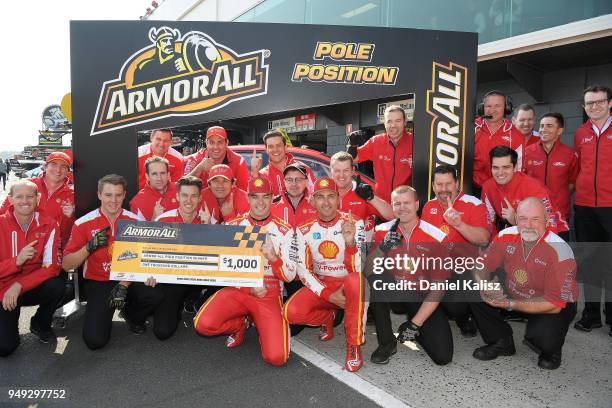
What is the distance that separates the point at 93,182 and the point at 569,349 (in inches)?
159

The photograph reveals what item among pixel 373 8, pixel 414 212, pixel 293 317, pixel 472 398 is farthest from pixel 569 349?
pixel 373 8

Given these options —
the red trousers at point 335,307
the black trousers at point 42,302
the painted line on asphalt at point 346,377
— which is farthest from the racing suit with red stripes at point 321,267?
the black trousers at point 42,302

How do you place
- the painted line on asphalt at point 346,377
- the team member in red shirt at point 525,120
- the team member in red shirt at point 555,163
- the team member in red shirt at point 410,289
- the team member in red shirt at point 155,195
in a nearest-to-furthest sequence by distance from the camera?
the painted line on asphalt at point 346,377
the team member in red shirt at point 410,289
the team member in red shirt at point 155,195
the team member in red shirt at point 555,163
the team member in red shirt at point 525,120

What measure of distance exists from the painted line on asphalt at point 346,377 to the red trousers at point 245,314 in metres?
0.23

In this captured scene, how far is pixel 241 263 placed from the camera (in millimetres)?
2996

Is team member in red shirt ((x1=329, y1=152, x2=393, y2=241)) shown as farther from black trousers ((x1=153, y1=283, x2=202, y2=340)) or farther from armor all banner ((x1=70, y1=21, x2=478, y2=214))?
black trousers ((x1=153, y1=283, x2=202, y2=340))

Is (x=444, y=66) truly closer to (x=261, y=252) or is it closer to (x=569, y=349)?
(x=261, y=252)

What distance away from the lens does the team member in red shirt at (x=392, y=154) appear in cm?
386

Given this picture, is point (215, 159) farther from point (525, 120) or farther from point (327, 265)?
point (525, 120)

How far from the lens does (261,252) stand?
9.76 feet

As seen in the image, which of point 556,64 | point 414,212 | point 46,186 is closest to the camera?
point 414,212

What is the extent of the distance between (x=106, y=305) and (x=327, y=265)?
177cm

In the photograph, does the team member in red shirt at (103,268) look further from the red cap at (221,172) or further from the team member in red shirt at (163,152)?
the team member in red shirt at (163,152)

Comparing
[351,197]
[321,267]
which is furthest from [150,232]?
[351,197]
